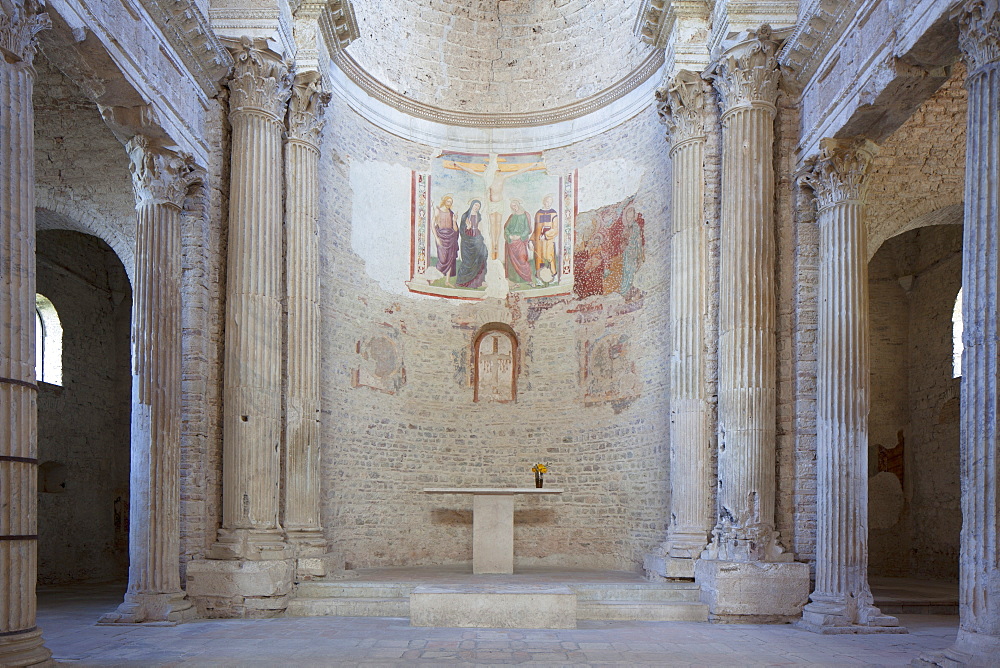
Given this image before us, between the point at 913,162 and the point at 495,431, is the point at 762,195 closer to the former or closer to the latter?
the point at 913,162

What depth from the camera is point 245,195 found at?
39.6 ft

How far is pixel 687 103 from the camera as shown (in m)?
13.1

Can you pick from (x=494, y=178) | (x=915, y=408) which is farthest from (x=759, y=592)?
(x=494, y=178)

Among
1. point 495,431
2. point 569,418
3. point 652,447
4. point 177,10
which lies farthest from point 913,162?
point 177,10

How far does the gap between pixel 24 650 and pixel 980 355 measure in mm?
7802

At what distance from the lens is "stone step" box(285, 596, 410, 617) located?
11.3 meters

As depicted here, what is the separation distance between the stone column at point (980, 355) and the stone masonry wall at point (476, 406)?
662 centimetres

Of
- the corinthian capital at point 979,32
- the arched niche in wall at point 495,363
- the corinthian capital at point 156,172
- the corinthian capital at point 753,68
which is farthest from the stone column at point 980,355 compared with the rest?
the arched niche in wall at point 495,363

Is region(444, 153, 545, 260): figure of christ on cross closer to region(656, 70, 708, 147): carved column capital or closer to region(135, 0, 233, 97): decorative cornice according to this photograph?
region(656, 70, 708, 147): carved column capital

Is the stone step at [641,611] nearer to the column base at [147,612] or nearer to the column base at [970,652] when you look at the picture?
the column base at [970,652]

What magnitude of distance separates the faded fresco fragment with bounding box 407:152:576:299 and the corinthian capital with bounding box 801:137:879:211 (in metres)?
6.15

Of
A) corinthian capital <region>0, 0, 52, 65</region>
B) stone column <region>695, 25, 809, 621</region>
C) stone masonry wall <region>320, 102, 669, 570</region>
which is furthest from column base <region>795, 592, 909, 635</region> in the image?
corinthian capital <region>0, 0, 52, 65</region>

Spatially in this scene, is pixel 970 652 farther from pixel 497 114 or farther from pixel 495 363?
pixel 497 114

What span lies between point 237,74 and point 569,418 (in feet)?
26.3
